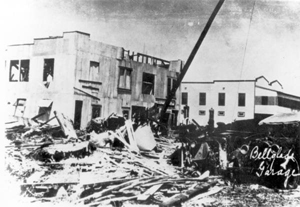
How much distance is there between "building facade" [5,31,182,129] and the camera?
4824mm

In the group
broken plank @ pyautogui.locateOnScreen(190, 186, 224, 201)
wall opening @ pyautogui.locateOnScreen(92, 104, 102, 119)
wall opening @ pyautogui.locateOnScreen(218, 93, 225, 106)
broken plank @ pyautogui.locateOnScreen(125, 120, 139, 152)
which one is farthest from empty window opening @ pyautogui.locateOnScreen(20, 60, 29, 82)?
broken plank @ pyautogui.locateOnScreen(190, 186, 224, 201)

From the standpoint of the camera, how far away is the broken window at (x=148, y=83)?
511 cm

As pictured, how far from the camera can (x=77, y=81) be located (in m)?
4.82

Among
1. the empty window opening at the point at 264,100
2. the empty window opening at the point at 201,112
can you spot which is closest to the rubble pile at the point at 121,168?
the empty window opening at the point at 201,112

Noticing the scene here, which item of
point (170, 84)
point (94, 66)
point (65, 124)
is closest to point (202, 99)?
point (170, 84)

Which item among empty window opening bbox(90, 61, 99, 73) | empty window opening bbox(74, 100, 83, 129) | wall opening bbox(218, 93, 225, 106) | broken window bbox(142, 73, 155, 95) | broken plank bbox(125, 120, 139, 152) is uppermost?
empty window opening bbox(90, 61, 99, 73)

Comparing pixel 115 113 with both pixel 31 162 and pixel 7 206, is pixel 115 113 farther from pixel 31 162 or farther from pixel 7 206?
pixel 7 206

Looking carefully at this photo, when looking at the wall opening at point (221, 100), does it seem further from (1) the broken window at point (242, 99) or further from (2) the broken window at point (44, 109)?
(2) the broken window at point (44, 109)

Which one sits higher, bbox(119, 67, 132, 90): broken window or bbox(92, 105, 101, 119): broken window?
bbox(119, 67, 132, 90): broken window

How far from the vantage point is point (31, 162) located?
4809mm

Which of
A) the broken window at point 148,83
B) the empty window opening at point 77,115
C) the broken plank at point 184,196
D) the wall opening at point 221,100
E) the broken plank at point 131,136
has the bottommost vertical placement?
the broken plank at point 184,196

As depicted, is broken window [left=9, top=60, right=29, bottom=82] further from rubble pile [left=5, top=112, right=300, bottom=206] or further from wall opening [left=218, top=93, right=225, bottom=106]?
wall opening [left=218, top=93, right=225, bottom=106]

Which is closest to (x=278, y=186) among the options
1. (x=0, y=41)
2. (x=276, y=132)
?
(x=276, y=132)

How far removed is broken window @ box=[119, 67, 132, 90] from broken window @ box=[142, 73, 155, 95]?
267 millimetres
